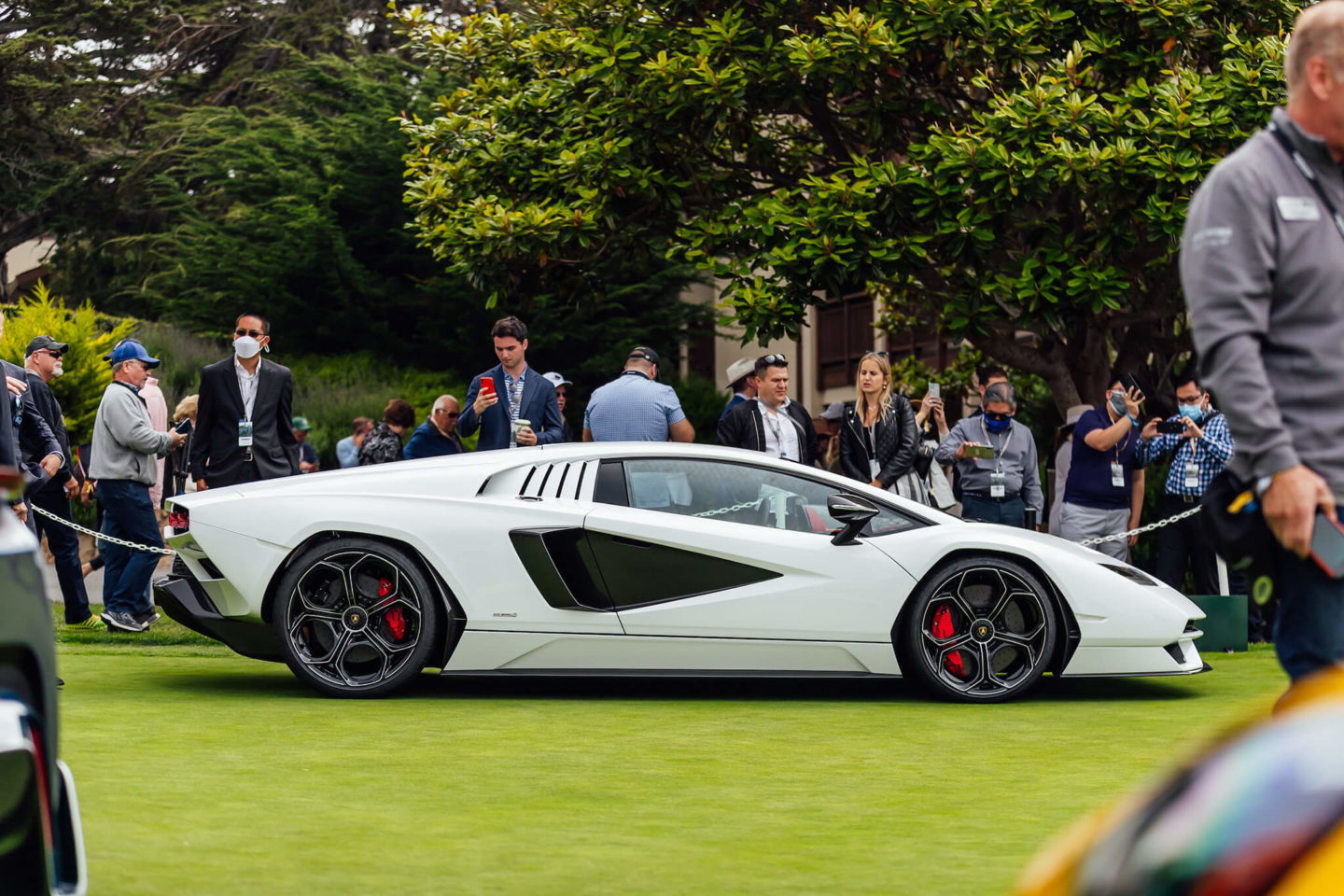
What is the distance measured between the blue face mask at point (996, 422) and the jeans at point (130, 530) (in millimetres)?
5469

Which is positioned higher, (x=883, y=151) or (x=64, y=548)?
(x=883, y=151)

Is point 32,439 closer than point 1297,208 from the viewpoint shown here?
No

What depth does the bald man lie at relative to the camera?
11758 mm

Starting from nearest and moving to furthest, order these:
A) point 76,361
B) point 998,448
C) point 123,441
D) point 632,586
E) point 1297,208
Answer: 1. point 1297,208
2. point 632,586
3. point 123,441
4. point 998,448
5. point 76,361

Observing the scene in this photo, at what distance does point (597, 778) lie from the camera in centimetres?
579

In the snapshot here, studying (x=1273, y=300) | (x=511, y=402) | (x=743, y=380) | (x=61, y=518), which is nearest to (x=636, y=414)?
(x=511, y=402)

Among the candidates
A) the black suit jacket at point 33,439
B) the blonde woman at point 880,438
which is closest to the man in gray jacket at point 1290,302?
the blonde woman at point 880,438

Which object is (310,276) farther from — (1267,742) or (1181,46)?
(1267,742)

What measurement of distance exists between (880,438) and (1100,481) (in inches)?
59.7

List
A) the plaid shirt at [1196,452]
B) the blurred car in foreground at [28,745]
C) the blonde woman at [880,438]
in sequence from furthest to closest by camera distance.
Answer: the plaid shirt at [1196,452], the blonde woman at [880,438], the blurred car in foreground at [28,745]

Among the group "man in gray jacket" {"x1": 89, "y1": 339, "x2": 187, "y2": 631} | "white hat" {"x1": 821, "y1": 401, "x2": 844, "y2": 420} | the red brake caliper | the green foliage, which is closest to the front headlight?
the red brake caliper

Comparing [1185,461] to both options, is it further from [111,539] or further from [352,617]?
[111,539]

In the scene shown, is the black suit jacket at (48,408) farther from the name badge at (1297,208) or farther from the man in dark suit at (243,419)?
the name badge at (1297,208)

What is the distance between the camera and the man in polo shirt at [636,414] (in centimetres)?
1025
